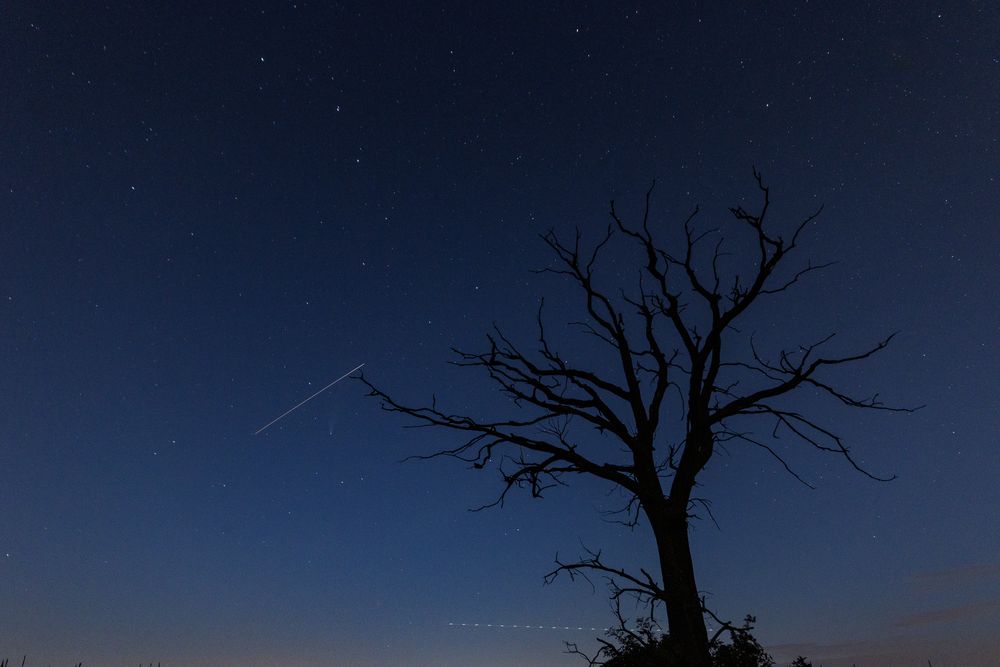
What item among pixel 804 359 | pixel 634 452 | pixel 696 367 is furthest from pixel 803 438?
pixel 634 452

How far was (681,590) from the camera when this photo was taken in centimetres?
510

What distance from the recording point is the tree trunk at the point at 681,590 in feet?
16.2

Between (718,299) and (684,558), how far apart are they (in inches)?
88.7

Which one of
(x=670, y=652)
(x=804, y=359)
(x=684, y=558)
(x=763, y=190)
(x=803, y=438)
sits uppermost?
(x=763, y=190)

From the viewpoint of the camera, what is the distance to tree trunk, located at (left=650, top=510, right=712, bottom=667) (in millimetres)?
4925

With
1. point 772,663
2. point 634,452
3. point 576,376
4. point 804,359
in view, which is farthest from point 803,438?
point 772,663

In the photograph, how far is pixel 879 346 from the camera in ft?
19.0

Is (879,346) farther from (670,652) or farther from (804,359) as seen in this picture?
(670,652)

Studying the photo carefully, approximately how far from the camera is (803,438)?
611 centimetres

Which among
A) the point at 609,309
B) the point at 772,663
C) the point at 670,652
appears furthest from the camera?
the point at 772,663

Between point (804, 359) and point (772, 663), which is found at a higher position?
point (804, 359)

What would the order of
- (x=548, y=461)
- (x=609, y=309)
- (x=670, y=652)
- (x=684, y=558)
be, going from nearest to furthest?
(x=670, y=652) < (x=684, y=558) < (x=548, y=461) < (x=609, y=309)

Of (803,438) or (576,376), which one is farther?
(576,376)

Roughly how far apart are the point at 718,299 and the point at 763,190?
1.10 metres
